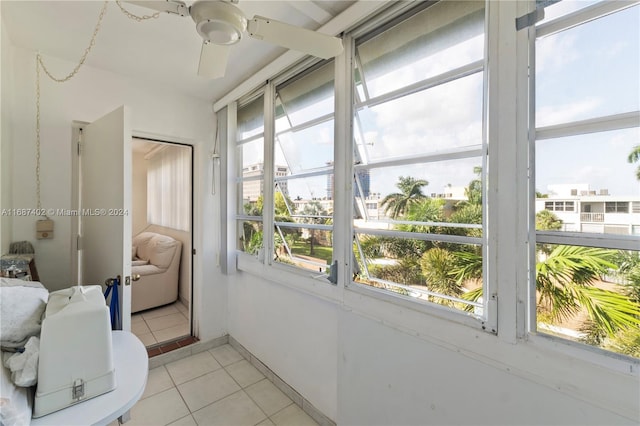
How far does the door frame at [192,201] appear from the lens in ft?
6.80

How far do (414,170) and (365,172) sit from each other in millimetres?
299

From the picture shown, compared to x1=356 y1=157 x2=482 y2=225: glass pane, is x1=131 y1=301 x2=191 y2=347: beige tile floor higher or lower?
lower

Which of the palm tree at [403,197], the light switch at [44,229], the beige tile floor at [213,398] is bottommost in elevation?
the beige tile floor at [213,398]

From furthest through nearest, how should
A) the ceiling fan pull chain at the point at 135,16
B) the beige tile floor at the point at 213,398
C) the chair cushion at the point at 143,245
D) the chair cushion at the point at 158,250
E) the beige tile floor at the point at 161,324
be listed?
the chair cushion at the point at 143,245 → the chair cushion at the point at 158,250 → the beige tile floor at the point at 161,324 → the beige tile floor at the point at 213,398 → the ceiling fan pull chain at the point at 135,16

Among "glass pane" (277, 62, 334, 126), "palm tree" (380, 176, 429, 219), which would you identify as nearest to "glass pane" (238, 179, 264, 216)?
"glass pane" (277, 62, 334, 126)

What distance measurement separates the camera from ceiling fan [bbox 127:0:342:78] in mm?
926

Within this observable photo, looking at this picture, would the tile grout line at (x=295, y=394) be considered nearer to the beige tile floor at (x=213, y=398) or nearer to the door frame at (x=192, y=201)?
the beige tile floor at (x=213, y=398)

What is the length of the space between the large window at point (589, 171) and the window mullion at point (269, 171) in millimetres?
1739

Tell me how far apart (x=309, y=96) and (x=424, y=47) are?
0.89 metres

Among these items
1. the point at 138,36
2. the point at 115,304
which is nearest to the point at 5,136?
the point at 138,36

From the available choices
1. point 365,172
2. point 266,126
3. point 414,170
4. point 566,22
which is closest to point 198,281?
point 266,126

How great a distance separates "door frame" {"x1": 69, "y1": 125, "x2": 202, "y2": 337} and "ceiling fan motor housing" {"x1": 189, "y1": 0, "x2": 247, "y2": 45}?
1802 mm

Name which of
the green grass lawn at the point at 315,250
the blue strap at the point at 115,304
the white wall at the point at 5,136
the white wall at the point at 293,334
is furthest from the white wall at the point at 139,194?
the green grass lawn at the point at 315,250

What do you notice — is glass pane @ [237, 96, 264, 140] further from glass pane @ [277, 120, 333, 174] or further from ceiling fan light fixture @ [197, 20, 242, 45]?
ceiling fan light fixture @ [197, 20, 242, 45]
